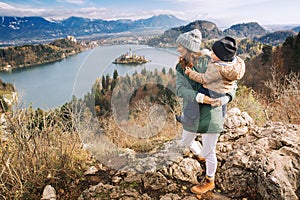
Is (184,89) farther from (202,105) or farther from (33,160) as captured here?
(33,160)

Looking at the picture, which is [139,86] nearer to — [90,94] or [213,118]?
[90,94]

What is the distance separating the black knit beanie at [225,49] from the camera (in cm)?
223

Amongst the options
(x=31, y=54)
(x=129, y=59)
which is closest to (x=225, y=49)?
(x=129, y=59)

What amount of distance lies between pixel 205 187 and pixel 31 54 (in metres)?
128

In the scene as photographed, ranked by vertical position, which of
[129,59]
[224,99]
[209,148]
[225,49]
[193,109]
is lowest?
[209,148]

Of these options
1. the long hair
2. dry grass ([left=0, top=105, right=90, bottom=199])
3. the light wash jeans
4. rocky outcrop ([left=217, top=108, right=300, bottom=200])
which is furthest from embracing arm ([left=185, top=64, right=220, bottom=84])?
dry grass ([left=0, top=105, right=90, bottom=199])

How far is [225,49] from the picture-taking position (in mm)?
2229

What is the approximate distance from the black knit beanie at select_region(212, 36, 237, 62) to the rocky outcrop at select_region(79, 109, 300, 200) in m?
1.49

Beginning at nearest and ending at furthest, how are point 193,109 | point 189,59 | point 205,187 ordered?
point 189,59
point 193,109
point 205,187

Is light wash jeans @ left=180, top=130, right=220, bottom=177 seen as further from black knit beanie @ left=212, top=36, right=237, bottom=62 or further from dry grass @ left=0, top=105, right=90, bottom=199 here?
dry grass @ left=0, top=105, right=90, bottom=199

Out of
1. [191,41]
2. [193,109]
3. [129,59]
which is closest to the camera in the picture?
[191,41]

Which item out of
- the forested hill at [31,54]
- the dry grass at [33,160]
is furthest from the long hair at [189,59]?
the forested hill at [31,54]

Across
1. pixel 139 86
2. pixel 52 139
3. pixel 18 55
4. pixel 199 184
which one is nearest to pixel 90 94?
pixel 139 86

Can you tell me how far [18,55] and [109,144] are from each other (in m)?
126
